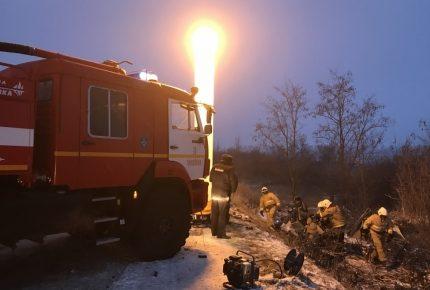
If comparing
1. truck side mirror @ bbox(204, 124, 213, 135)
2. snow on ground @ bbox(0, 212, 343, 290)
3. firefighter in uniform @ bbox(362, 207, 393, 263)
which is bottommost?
firefighter in uniform @ bbox(362, 207, 393, 263)

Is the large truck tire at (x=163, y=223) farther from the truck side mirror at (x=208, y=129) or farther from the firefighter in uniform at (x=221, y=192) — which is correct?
the firefighter in uniform at (x=221, y=192)

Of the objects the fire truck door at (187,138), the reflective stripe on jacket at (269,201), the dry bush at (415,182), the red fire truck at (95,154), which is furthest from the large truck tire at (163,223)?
the dry bush at (415,182)

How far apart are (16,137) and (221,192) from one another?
5.39 meters

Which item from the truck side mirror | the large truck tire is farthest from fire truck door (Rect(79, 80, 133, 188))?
the truck side mirror

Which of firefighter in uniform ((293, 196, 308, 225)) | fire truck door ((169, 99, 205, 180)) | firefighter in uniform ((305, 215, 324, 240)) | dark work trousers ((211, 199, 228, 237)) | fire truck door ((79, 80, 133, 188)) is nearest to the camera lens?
fire truck door ((79, 80, 133, 188))

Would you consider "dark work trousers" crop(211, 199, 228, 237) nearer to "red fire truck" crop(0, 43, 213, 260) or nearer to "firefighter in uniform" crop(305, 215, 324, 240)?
"red fire truck" crop(0, 43, 213, 260)

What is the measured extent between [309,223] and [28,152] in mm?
8874

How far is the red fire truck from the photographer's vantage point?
20.5 ft

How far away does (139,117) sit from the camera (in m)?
8.00

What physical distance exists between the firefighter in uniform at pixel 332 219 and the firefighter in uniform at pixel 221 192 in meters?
3.86

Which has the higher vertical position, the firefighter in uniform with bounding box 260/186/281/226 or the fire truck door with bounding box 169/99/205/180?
the fire truck door with bounding box 169/99/205/180

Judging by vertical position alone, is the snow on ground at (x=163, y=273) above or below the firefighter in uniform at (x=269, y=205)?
below

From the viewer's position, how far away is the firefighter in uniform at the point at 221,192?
10.5 metres

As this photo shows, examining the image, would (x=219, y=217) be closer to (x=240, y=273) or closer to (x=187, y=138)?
(x=187, y=138)
